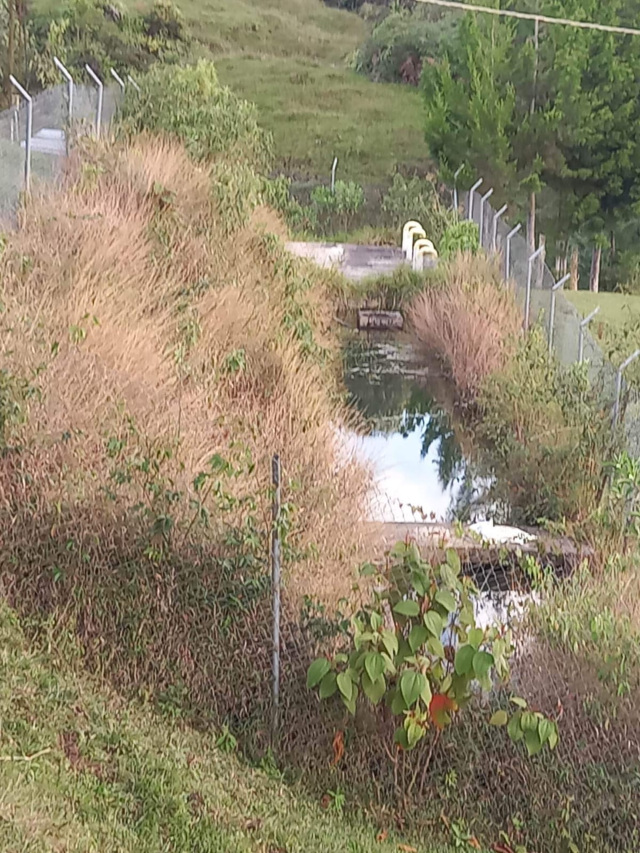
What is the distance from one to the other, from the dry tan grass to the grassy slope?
14.8 meters

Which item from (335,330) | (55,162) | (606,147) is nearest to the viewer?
(55,162)

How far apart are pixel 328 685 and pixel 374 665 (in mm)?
271

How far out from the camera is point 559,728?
3857 millimetres

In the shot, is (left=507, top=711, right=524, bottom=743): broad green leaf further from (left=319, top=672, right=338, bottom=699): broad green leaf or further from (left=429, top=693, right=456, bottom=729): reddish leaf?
(left=319, top=672, right=338, bottom=699): broad green leaf

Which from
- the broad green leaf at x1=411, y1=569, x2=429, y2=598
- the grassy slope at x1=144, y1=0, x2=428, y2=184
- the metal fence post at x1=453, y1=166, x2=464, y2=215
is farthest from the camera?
the grassy slope at x1=144, y1=0, x2=428, y2=184

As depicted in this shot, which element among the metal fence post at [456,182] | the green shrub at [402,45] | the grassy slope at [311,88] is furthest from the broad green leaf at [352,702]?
the green shrub at [402,45]

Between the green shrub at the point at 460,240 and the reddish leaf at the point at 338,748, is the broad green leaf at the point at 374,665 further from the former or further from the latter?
the green shrub at the point at 460,240

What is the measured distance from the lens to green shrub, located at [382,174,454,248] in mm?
18172

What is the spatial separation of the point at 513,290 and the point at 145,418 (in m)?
7.36

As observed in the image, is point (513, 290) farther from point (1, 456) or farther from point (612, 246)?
point (612, 246)

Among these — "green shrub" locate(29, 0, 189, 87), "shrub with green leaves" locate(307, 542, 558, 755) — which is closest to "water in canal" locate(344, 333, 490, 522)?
"shrub with green leaves" locate(307, 542, 558, 755)

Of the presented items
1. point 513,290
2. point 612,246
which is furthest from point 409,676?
point 612,246

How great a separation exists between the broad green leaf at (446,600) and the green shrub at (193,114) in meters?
8.84

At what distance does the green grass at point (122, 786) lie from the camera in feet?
10.1
